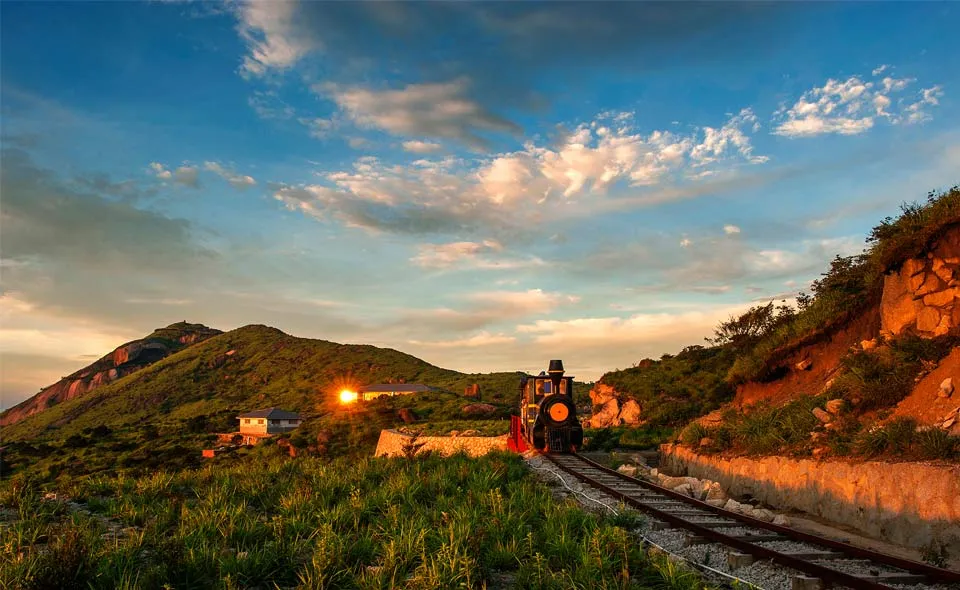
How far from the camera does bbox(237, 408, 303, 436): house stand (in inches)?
3723

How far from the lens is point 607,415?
3719 centimetres

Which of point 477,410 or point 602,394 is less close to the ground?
point 602,394

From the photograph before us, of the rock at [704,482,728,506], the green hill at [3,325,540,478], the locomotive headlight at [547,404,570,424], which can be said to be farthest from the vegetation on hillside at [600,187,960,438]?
the green hill at [3,325,540,478]

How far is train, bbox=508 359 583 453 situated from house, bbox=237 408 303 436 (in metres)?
77.2

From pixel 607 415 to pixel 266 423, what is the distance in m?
72.7

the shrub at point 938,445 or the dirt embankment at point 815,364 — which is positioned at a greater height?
the dirt embankment at point 815,364

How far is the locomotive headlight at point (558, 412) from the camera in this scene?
25344 millimetres

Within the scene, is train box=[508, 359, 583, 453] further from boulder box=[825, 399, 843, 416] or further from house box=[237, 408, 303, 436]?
house box=[237, 408, 303, 436]

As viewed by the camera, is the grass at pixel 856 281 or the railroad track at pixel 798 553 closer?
the railroad track at pixel 798 553

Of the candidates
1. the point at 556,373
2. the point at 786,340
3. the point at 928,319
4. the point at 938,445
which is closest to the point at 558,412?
the point at 556,373

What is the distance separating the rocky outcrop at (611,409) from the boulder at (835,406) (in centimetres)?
1935

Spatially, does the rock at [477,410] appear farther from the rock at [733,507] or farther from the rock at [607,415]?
the rock at [733,507]

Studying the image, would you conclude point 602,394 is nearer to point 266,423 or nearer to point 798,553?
point 798,553

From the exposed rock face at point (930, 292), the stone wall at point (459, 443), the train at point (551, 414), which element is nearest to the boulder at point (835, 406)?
the exposed rock face at point (930, 292)
